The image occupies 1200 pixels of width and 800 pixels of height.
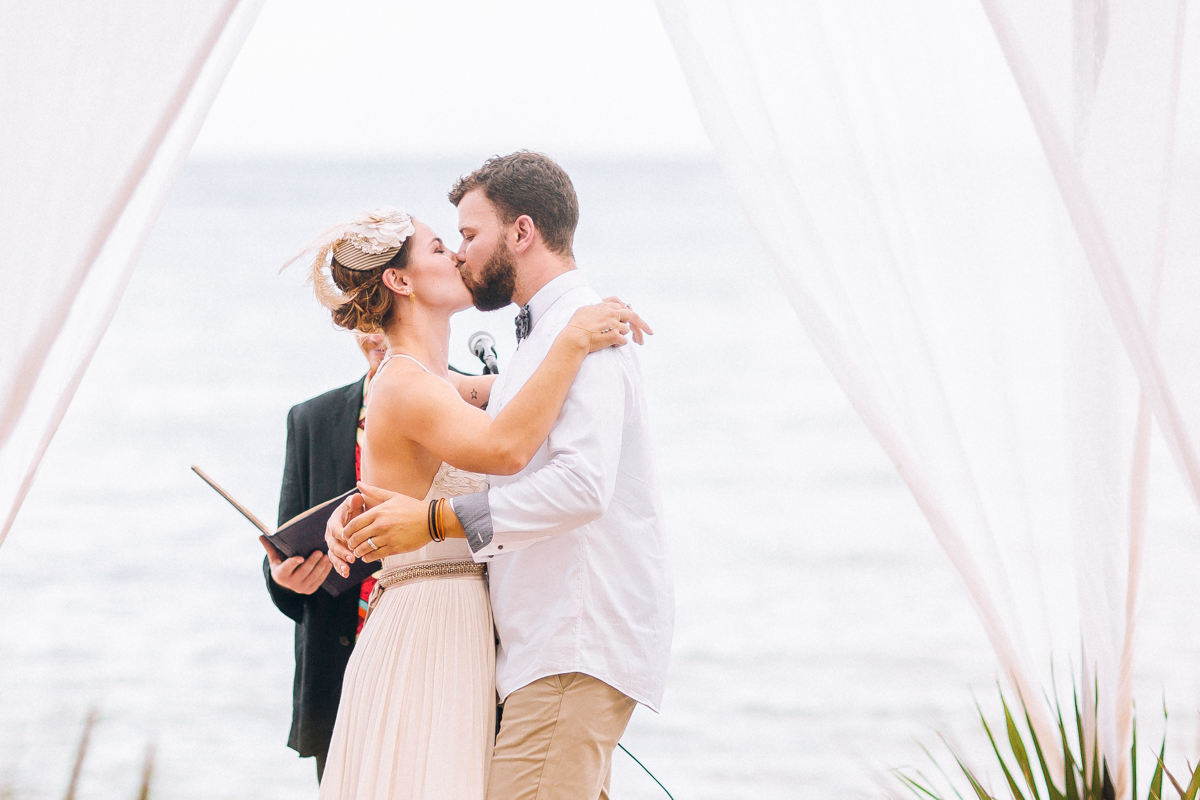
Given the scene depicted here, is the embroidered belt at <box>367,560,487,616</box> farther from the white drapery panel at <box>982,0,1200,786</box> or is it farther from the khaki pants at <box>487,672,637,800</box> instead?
the white drapery panel at <box>982,0,1200,786</box>

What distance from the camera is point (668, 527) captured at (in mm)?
9047

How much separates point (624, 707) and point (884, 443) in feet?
2.33

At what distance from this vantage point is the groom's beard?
6.42ft

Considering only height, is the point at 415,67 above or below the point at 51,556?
above

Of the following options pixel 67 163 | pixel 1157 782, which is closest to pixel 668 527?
pixel 1157 782

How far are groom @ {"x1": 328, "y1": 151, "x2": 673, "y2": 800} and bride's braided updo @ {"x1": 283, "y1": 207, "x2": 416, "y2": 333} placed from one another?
0.23 meters

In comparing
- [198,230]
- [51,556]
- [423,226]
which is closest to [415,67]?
[198,230]

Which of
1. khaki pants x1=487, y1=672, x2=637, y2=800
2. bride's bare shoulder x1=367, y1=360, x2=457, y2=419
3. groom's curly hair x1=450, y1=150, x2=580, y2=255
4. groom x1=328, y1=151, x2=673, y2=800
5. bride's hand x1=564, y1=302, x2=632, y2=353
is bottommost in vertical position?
khaki pants x1=487, y1=672, x2=637, y2=800

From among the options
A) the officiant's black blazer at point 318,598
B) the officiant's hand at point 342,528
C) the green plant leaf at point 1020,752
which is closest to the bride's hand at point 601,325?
the officiant's hand at point 342,528

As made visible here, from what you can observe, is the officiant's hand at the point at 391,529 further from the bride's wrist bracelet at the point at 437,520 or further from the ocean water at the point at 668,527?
the ocean water at the point at 668,527

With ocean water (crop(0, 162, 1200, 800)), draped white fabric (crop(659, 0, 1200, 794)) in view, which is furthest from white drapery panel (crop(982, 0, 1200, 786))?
ocean water (crop(0, 162, 1200, 800))

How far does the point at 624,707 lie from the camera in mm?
1767

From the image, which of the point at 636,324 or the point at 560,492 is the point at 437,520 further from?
the point at 636,324

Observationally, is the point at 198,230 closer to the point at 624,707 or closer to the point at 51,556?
the point at 51,556
